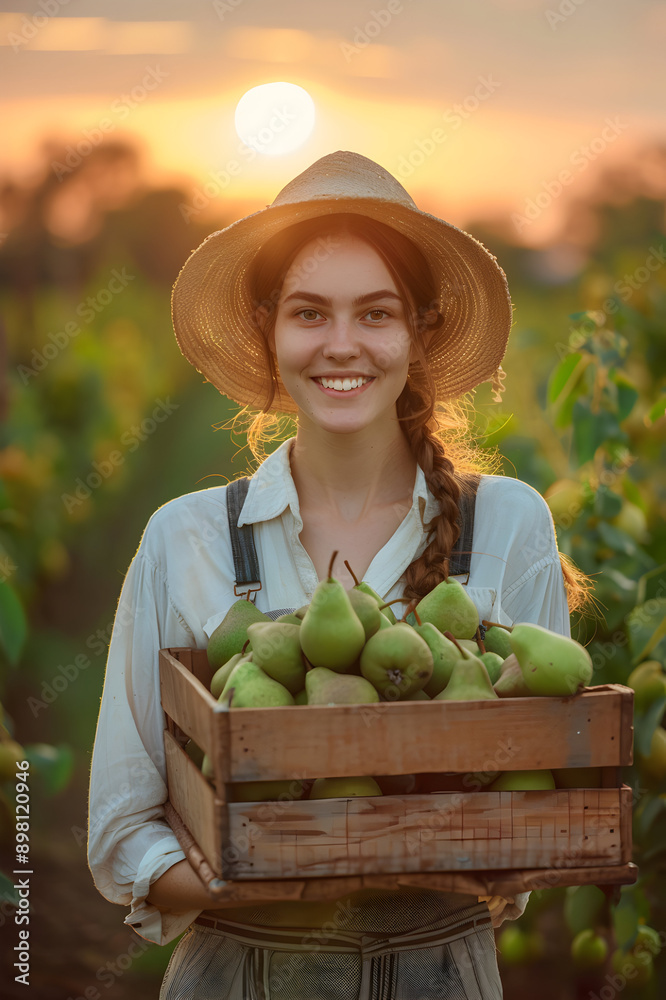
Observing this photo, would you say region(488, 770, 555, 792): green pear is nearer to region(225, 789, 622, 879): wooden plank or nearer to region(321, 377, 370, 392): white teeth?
region(225, 789, 622, 879): wooden plank

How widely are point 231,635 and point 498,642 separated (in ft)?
1.31

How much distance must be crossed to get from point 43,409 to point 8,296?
0.39 metres

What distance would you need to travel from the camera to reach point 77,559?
309 centimetres

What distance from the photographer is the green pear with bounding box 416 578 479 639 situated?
4.53 ft

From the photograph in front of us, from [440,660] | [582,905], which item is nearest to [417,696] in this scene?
[440,660]

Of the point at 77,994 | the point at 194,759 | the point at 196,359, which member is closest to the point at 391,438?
the point at 196,359

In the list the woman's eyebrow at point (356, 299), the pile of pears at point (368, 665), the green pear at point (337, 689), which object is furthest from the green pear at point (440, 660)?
the woman's eyebrow at point (356, 299)

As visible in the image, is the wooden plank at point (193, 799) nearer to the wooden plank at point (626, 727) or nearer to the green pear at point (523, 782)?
the green pear at point (523, 782)

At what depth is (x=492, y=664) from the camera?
1.33 m

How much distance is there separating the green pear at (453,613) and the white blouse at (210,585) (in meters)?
0.26

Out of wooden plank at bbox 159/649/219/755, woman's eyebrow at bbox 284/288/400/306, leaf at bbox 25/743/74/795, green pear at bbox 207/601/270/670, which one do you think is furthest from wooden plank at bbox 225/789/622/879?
leaf at bbox 25/743/74/795

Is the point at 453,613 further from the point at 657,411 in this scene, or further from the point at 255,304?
the point at 657,411

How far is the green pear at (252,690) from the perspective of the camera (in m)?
1.17

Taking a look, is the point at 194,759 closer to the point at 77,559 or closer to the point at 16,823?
the point at 16,823
